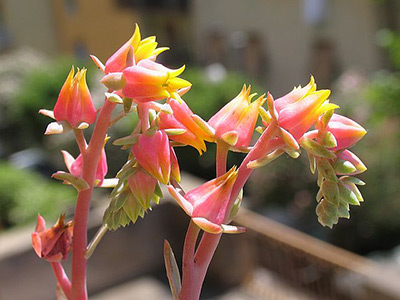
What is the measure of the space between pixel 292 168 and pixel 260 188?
333 mm

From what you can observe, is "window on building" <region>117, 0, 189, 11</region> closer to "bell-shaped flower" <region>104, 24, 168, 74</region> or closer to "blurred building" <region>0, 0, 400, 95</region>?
"blurred building" <region>0, 0, 400, 95</region>

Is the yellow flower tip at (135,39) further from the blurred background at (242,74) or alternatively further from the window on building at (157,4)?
the window on building at (157,4)

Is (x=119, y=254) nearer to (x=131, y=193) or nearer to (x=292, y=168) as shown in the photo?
(x=292, y=168)

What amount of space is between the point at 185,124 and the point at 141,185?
2.3 inches

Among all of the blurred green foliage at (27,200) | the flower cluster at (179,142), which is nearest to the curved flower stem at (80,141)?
the flower cluster at (179,142)

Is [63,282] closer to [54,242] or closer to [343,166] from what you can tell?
[54,242]

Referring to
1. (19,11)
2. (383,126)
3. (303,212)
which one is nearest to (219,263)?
(303,212)

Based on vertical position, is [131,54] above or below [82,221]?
above

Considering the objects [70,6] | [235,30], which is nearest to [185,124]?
[235,30]

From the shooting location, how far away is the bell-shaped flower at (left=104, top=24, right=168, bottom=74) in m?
0.42

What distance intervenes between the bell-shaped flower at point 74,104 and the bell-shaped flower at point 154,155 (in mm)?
51

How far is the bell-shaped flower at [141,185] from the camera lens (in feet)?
1.44

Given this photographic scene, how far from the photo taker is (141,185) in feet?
1.44

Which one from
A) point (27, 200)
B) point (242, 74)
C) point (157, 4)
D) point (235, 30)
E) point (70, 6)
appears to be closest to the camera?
point (27, 200)
